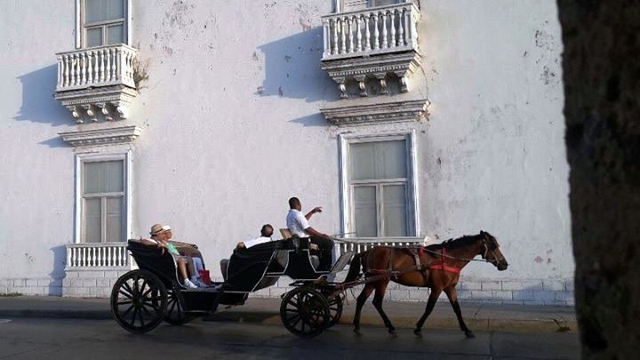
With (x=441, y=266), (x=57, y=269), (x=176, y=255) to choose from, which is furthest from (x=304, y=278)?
(x=57, y=269)

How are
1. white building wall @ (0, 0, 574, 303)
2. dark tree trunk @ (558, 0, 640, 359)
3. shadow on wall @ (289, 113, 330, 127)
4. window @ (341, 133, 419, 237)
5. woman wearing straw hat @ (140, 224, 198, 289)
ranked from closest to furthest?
dark tree trunk @ (558, 0, 640, 359)
woman wearing straw hat @ (140, 224, 198, 289)
white building wall @ (0, 0, 574, 303)
window @ (341, 133, 419, 237)
shadow on wall @ (289, 113, 330, 127)

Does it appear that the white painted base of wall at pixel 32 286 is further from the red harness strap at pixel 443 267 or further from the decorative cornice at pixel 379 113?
the red harness strap at pixel 443 267

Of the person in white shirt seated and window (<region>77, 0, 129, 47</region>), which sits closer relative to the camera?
the person in white shirt seated

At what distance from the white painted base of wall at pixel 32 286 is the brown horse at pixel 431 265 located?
27.6ft

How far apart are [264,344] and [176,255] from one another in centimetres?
223

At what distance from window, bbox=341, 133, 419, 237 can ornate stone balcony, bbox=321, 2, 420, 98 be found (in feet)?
3.38

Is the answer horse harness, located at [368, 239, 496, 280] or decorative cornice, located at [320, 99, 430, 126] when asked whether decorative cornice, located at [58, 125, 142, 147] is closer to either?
decorative cornice, located at [320, 99, 430, 126]

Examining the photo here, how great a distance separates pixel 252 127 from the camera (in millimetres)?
14031

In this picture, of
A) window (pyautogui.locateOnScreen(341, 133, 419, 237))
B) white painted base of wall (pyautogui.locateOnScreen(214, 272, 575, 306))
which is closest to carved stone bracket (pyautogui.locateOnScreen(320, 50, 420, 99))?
window (pyautogui.locateOnScreen(341, 133, 419, 237))

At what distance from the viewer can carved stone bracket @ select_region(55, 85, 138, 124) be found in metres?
14.7

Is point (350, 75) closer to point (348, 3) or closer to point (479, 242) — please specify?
point (348, 3)

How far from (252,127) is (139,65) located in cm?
312

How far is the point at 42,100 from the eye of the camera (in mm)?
15891

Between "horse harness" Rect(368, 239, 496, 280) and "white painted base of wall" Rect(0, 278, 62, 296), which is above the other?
"horse harness" Rect(368, 239, 496, 280)
